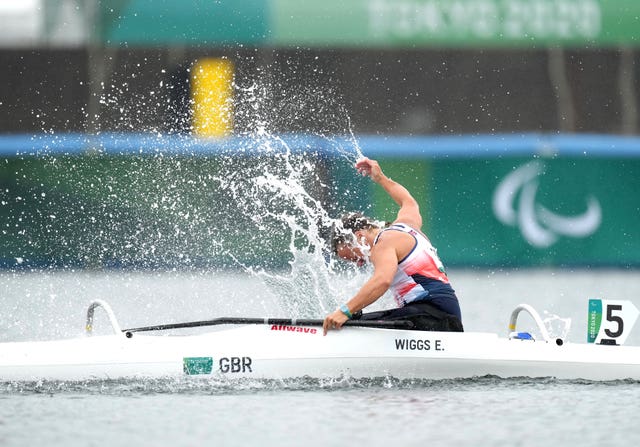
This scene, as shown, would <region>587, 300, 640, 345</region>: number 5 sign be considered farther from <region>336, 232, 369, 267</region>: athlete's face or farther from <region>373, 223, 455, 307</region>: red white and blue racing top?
<region>336, 232, 369, 267</region>: athlete's face

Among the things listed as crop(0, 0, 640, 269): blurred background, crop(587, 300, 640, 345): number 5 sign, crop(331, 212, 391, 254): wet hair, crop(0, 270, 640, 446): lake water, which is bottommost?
crop(0, 270, 640, 446): lake water

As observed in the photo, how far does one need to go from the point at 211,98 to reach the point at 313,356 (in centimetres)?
1320

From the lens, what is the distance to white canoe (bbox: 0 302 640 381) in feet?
35.1

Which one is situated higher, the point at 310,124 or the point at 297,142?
the point at 310,124

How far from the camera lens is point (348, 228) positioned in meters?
11.1

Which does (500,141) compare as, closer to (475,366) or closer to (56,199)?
(56,199)

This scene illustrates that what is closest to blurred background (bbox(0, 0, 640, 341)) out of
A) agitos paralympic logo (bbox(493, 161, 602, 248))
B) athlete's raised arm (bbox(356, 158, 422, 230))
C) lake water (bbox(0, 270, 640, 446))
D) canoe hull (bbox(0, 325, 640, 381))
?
agitos paralympic logo (bbox(493, 161, 602, 248))

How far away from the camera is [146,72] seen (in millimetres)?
24500

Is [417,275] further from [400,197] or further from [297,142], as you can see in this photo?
[297,142]

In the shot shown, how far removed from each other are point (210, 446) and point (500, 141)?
49.7ft

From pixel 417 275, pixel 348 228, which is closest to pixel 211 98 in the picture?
pixel 348 228

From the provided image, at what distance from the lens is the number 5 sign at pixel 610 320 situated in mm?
11000

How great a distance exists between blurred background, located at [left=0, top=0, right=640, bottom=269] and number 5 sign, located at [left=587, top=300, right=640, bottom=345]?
28.5 ft

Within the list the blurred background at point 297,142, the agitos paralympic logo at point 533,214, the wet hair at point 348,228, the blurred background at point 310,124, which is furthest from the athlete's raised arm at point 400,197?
the agitos paralympic logo at point 533,214
